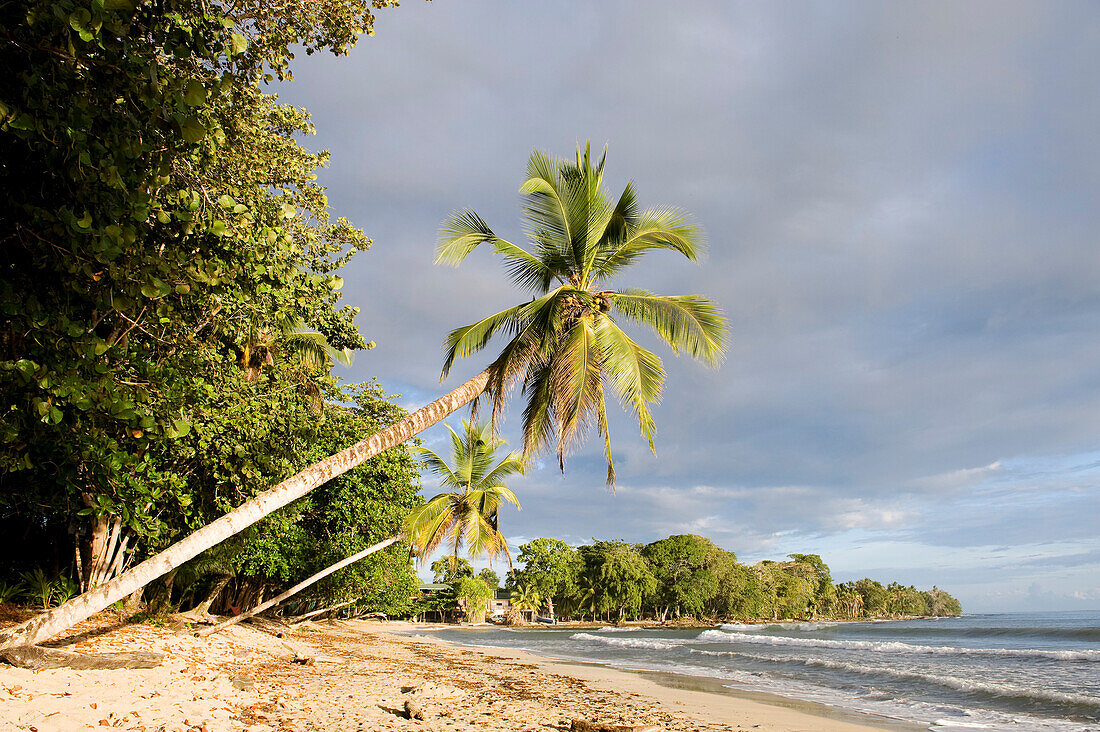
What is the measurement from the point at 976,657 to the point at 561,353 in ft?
73.9

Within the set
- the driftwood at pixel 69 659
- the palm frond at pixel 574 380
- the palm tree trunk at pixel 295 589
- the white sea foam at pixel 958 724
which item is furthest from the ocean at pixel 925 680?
the driftwood at pixel 69 659

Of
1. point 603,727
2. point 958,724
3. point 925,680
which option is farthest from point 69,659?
point 925,680

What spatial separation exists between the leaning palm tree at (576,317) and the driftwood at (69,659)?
421 centimetres

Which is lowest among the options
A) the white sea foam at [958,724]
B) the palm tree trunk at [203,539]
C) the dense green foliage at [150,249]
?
the white sea foam at [958,724]

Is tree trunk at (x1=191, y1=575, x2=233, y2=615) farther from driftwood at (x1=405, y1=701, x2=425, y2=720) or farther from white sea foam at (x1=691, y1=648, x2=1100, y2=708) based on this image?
white sea foam at (x1=691, y1=648, x2=1100, y2=708)

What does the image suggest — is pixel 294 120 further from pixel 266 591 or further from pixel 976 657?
pixel 976 657

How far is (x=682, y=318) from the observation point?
884 cm

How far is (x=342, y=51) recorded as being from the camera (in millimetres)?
5816

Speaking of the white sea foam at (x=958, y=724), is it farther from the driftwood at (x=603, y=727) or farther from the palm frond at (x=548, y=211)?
the palm frond at (x=548, y=211)

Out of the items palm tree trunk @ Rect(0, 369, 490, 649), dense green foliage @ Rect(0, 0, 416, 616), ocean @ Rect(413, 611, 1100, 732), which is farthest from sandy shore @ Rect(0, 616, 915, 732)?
ocean @ Rect(413, 611, 1100, 732)

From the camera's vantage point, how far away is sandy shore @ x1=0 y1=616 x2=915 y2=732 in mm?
5023

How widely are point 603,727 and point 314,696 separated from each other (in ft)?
12.3

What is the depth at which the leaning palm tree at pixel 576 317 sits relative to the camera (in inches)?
327

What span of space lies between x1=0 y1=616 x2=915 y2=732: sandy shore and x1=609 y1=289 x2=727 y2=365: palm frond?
5044 millimetres
